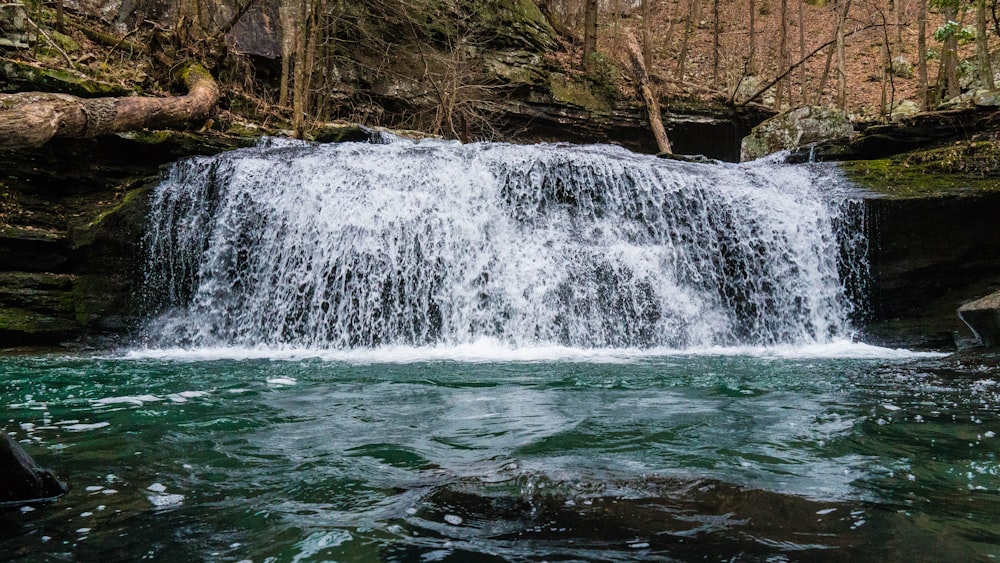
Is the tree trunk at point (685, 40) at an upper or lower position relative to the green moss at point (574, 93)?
upper

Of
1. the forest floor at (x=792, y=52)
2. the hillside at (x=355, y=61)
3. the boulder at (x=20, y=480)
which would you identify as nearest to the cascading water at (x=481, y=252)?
the hillside at (x=355, y=61)

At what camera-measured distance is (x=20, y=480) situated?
228 centimetres

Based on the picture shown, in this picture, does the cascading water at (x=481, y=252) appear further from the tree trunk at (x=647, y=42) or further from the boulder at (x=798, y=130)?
the tree trunk at (x=647, y=42)

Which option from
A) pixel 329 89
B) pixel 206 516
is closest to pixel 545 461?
pixel 206 516

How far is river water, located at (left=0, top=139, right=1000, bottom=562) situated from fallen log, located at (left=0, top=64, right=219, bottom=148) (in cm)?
104

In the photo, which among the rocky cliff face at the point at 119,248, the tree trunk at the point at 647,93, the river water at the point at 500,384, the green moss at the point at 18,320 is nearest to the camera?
the river water at the point at 500,384

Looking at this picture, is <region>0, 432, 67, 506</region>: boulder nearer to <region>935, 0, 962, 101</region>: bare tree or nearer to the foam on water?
the foam on water

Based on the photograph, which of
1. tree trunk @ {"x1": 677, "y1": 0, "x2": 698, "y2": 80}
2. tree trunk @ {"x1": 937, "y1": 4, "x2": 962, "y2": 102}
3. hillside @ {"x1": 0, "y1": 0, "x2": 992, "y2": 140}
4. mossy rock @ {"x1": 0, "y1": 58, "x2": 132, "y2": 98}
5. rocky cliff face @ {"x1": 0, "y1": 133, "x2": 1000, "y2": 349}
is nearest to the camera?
rocky cliff face @ {"x1": 0, "y1": 133, "x2": 1000, "y2": 349}

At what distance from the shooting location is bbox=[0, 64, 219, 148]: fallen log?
5383 mm

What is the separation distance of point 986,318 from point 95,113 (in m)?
10.3

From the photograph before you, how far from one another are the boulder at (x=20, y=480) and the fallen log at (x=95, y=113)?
13.7 ft

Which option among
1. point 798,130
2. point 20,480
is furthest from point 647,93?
point 20,480

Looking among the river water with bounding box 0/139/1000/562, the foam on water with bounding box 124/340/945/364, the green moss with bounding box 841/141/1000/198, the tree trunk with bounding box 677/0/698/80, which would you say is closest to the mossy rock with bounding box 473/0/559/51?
the tree trunk with bounding box 677/0/698/80

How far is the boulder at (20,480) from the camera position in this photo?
2240mm
